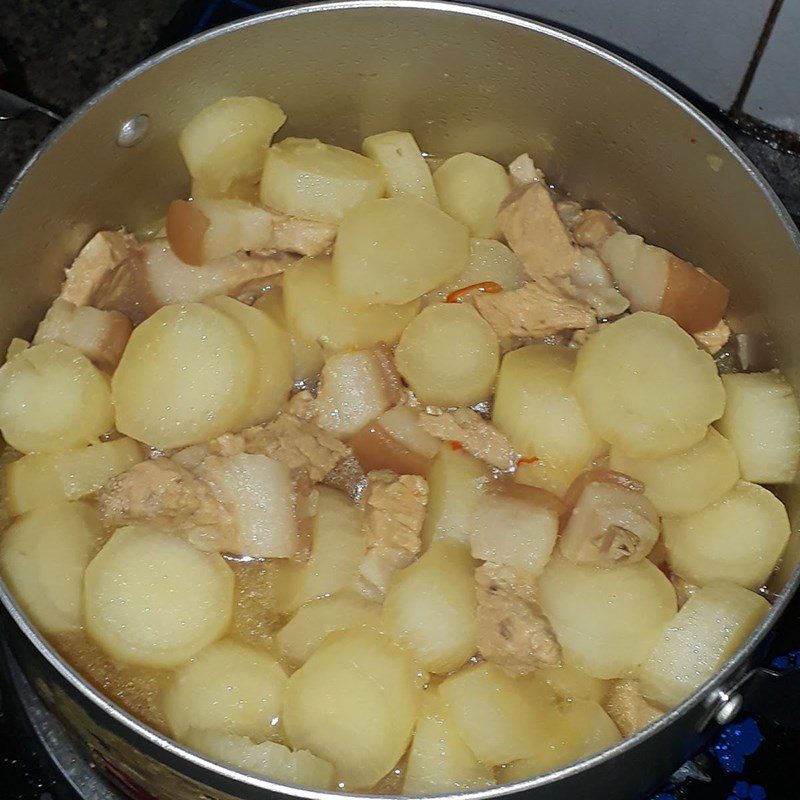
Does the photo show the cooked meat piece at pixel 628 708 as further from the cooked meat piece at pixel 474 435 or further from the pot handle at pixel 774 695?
the cooked meat piece at pixel 474 435

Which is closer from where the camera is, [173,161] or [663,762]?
[663,762]

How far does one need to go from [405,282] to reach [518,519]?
30 centimetres

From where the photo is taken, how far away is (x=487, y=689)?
96 centimetres

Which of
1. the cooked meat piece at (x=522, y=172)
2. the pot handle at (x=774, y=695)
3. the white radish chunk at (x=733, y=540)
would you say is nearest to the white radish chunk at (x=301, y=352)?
the cooked meat piece at (x=522, y=172)

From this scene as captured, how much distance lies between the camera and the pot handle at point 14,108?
1.41 m

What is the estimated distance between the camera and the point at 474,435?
1111mm

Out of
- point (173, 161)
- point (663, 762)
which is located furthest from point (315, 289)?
point (663, 762)

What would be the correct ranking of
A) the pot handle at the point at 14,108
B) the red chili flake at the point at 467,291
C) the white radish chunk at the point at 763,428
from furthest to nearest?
the pot handle at the point at 14,108
the red chili flake at the point at 467,291
the white radish chunk at the point at 763,428

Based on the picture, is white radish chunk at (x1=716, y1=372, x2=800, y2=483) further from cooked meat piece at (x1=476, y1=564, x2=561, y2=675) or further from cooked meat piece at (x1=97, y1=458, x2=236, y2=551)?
cooked meat piece at (x1=97, y1=458, x2=236, y2=551)

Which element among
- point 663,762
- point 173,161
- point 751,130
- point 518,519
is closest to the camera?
point 663,762

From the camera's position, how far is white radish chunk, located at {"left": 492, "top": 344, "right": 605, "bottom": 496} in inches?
43.6

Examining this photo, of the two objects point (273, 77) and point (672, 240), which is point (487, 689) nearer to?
point (672, 240)

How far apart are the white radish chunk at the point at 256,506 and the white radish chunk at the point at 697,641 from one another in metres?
0.39

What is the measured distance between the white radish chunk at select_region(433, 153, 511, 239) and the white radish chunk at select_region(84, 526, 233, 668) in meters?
0.55
